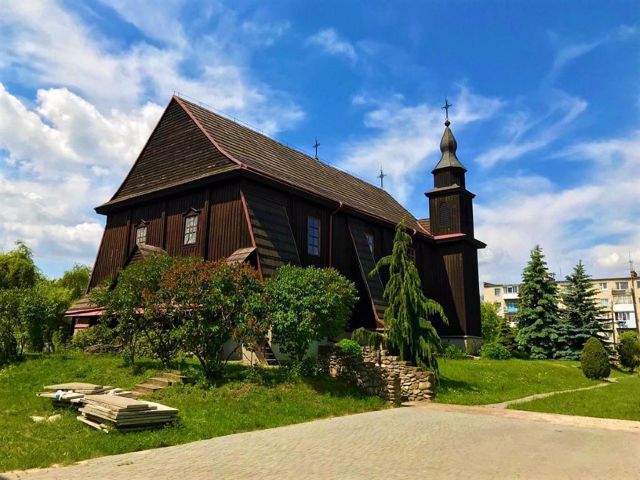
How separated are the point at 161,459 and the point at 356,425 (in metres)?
4.97

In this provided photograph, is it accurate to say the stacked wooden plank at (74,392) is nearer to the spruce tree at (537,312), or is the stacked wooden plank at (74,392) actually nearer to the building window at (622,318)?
the spruce tree at (537,312)

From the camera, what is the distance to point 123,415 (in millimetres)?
9508

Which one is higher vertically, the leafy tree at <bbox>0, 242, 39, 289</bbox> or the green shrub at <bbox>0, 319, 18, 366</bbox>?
the leafy tree at <bbox>0, 242, 39, 289</bbox>

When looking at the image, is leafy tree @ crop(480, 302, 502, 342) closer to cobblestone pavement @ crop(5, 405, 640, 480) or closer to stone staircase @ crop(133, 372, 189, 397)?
cobblestone pavement @ crop(5, 405, 640, 480)

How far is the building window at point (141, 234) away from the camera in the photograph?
24.7m

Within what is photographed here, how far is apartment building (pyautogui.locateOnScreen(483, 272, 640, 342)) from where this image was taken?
254ft

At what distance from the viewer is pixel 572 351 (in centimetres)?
3572

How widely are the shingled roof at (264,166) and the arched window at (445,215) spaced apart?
4.32m

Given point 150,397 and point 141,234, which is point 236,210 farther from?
point 150,397

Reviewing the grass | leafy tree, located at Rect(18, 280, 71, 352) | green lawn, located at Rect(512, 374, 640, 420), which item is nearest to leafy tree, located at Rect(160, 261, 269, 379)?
the grass

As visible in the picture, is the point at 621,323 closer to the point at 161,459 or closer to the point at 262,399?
the point at 262,399

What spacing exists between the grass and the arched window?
2233 centimetres

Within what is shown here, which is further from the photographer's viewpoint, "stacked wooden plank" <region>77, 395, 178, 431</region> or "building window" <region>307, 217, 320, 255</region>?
"building window" <region>307, 217, 320, 255</region>

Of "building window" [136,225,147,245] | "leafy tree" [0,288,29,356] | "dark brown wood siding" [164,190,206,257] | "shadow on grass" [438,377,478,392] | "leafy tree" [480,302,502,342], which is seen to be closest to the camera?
"leafy tree" [0,288,29,356]
